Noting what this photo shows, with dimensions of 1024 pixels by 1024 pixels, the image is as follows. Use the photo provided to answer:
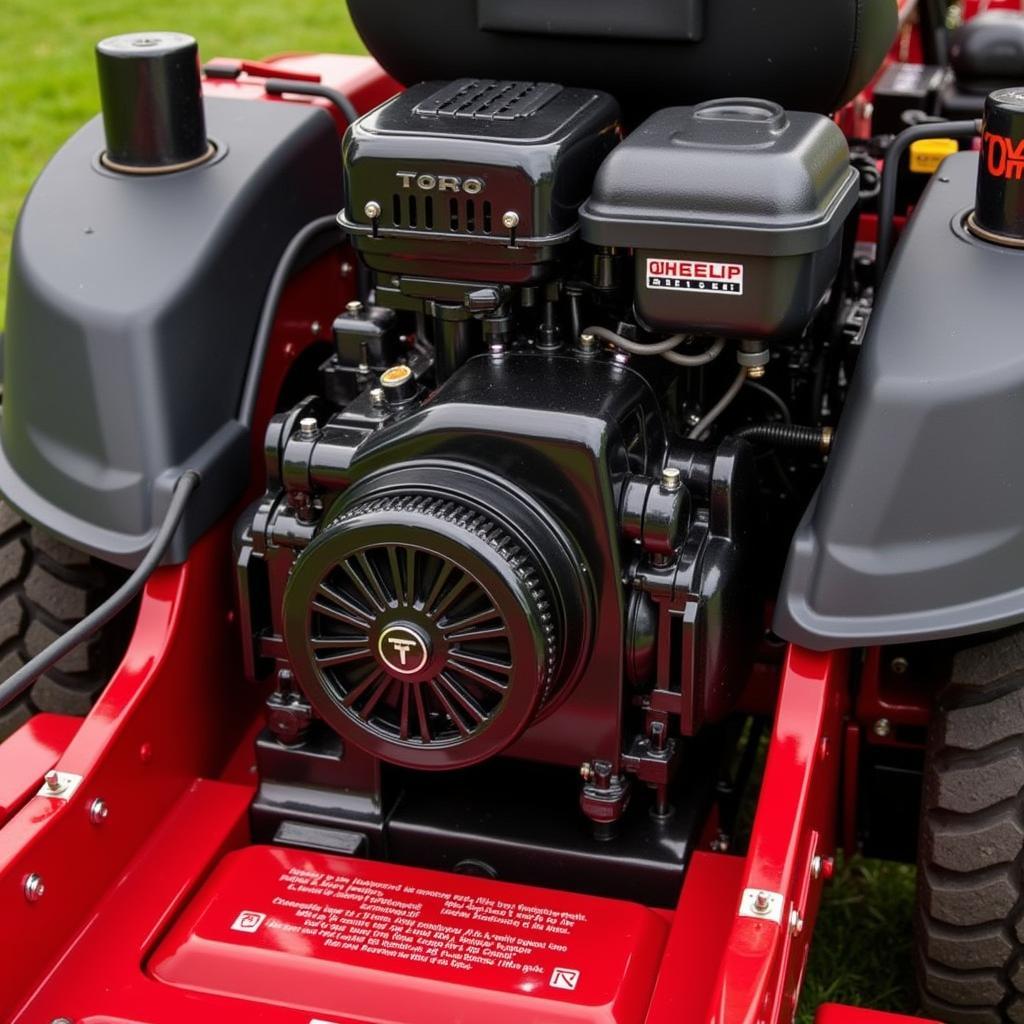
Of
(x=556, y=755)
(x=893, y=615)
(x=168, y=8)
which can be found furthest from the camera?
(x=168, y=8)

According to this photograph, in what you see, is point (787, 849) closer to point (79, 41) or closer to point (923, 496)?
point (923, 496)

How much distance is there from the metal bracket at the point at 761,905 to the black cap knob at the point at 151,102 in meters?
1.18

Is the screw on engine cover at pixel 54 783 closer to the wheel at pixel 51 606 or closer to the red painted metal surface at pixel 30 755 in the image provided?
the red painted metal surface at pixel 30 755

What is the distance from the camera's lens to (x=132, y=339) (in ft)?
6.05

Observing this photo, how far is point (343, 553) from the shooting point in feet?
5.33

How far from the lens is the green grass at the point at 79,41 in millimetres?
5602

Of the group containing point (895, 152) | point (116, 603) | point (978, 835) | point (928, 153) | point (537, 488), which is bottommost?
point (978, 835)

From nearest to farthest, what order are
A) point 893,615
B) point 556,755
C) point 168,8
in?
point 893,615 → point 556,755 → point 168,8

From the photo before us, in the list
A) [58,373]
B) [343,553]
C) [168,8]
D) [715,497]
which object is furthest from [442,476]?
[168,8]

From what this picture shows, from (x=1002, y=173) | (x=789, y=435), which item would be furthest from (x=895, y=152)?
(x=789, y=435)

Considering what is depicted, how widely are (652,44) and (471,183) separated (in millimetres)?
342

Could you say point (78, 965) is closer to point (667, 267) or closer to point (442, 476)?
point (442, 476)

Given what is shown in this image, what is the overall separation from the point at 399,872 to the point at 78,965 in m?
0.37

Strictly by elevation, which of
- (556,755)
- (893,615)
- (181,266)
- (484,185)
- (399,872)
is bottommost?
(399,872)
